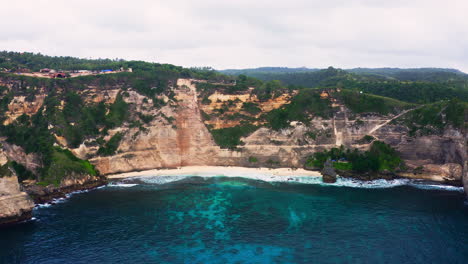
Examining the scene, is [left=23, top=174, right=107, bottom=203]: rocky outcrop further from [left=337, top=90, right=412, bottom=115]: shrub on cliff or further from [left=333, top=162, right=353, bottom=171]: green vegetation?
[left=337, top=90, right=412, bottom=115]: shrub on cliff

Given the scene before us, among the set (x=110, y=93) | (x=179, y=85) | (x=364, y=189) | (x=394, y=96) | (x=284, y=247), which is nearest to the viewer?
(x=284, y=247)

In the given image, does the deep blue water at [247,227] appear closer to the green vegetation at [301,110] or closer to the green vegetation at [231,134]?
the green vegetation at [231,134]

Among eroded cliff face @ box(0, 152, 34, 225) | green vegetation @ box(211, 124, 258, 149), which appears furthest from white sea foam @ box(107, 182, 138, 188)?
green vegetation @ box(211, 124, 258, 149)

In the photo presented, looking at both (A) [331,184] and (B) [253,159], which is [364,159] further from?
(B) [253,159]

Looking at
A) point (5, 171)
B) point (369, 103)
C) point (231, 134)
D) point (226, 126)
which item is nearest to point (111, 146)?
point (5, 171)

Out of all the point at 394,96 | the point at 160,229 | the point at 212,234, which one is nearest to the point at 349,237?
the point at 212,234

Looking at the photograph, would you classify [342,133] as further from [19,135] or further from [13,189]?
[19,135]
